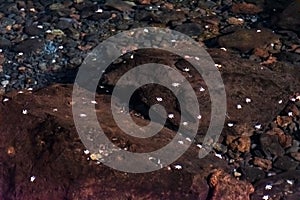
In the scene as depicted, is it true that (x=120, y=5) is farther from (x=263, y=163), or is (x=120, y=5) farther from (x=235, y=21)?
(x=263, y=163)

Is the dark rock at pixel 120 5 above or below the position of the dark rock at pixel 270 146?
below

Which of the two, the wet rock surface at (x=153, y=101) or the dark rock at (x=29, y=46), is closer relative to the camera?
the wet rock surface at (x=153, y=101)

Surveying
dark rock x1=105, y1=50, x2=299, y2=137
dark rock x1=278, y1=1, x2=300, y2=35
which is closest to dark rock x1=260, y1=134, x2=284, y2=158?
dark rock x1=105, y1=50, x2=299, y2=137

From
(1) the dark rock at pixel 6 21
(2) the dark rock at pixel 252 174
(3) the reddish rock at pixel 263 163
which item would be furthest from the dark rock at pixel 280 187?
(1) the dark rock at pixel 6 21

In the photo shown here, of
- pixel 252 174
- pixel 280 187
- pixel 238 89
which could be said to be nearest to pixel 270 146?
pixel 252 174

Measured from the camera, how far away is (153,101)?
8188 mm

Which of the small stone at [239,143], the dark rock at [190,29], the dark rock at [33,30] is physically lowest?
the dark rock at [33,30]

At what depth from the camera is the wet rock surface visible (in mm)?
6352

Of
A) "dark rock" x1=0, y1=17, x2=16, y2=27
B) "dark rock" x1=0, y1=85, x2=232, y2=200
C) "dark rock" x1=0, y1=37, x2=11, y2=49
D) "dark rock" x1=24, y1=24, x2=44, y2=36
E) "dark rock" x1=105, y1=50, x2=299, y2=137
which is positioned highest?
"dark rock" x1=0, y1=85, x2=232, y2=200

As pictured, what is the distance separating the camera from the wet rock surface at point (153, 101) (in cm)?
635

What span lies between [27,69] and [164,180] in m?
4.91

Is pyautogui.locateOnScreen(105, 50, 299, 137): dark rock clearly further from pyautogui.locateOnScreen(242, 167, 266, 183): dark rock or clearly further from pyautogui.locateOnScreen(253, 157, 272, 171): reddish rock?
pyautogui.locateOnScreen(242, 167, 266, 183): dark rock

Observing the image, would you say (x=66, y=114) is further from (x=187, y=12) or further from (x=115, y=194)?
(x=187, y=12)

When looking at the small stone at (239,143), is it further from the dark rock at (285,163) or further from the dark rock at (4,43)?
the dark rock at (4,43)
